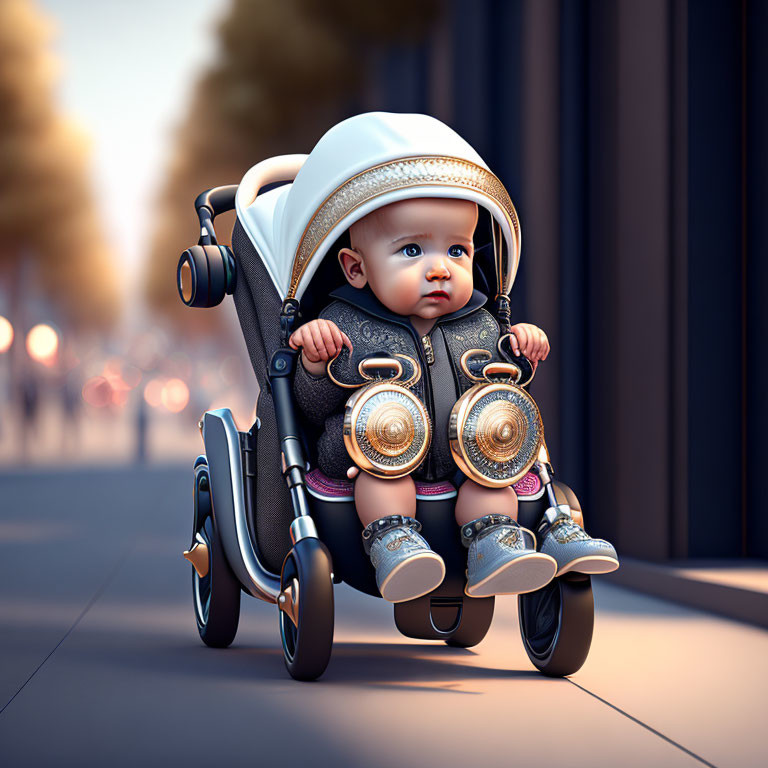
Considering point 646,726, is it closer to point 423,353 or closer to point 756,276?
point 423,353

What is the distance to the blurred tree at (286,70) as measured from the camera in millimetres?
14305

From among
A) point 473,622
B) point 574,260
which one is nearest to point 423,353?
point 473,622

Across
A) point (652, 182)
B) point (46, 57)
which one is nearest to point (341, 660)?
point (652, 182)

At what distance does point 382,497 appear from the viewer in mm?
3633

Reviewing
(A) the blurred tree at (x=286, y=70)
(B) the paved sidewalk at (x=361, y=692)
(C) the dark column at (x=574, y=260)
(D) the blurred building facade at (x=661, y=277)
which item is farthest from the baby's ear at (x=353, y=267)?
(A) the blurred tree at (x=286, y=70)

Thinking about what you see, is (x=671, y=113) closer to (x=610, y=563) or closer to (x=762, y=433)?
(x=762, y=433)

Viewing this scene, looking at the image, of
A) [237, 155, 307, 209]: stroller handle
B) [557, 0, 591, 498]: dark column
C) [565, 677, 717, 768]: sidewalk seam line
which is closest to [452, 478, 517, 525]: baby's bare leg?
[565, 677, 717, 768]: sidewalk seam line

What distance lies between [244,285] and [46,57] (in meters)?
21.4

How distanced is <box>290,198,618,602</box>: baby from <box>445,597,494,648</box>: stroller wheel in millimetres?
314

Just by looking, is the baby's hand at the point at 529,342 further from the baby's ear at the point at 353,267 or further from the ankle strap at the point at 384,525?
the ankle strap at the point at 384,525

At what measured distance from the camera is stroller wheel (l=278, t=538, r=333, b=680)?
11.5ft

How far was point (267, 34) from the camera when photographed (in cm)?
1683

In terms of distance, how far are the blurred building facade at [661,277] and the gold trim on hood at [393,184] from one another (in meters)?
2.56

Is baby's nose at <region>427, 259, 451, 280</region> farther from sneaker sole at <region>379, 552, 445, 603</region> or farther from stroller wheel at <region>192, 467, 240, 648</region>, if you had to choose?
stroller wheel at <region>192, 467, 240, 648</region>
